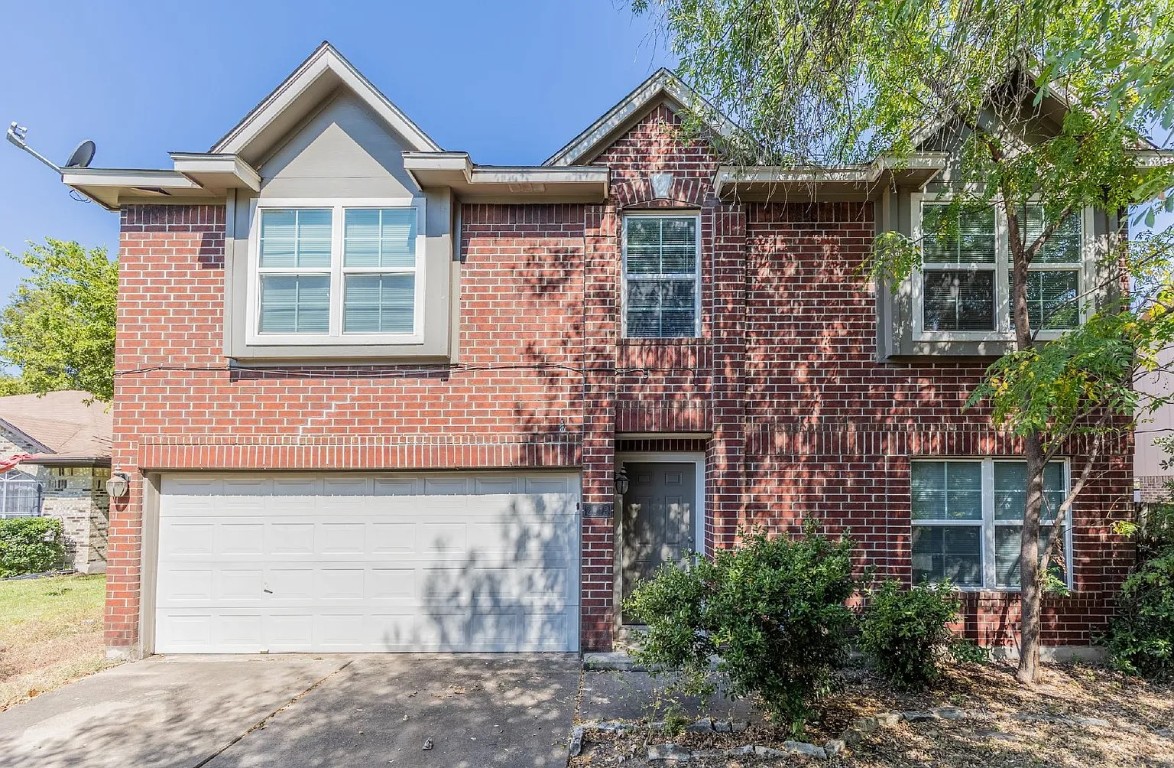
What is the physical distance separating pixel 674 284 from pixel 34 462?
529 inches

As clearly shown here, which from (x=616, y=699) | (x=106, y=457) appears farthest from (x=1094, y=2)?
(x=106, y=457)

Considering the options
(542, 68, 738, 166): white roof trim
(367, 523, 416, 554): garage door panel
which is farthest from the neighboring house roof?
(542, 68, 738, 166): white roof trim

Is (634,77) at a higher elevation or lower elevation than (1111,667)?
higher

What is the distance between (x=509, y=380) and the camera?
703 cm

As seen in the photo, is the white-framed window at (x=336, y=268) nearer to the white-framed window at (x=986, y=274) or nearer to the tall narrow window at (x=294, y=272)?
the tall narrow window at (x=294, y=272)

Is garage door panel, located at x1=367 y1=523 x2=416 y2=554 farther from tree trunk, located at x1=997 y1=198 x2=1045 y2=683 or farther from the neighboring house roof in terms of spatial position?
the neighboring house roof

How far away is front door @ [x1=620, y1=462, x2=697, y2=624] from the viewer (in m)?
7.54

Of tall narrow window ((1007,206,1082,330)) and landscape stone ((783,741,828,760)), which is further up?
tall narrow window ((1007,206,1082,330))

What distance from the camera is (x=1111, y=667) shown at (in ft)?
20.8

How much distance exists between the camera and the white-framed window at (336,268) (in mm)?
6969

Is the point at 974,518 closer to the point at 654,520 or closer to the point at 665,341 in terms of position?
the point at 654,520

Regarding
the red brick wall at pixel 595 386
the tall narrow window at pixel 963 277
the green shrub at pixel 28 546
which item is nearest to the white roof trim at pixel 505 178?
the red brick wall at pixel 595 386

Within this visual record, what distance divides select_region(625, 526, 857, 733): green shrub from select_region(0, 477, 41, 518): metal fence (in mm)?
15566

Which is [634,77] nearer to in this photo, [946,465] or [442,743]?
[946,465]
